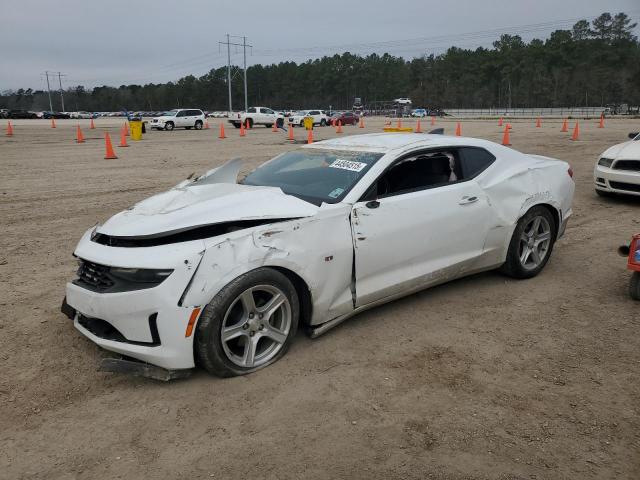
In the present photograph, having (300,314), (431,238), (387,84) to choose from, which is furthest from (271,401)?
(387,84)

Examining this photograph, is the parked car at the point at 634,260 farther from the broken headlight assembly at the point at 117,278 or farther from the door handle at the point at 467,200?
the broken headlight assembly at the point at 117,278

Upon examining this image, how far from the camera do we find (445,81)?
11612cm

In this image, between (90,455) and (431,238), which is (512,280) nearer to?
(431,238)

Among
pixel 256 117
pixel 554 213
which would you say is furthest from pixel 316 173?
pixel 256 117

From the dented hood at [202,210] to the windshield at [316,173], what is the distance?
25 cm

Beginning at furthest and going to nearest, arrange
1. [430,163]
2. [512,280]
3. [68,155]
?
[68,155] → [512,280] → [430,163]

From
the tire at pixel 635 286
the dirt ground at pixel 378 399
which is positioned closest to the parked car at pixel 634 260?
the tire at pixel 635 286

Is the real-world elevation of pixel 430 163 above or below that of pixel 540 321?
above

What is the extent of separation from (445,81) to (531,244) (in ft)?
392

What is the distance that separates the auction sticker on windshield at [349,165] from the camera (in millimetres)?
4062

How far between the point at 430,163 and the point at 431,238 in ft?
2.53

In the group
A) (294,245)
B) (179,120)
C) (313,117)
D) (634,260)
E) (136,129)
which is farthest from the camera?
(313,117)

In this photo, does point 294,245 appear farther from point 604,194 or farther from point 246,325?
point 604,194

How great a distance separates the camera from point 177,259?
3057 millimetres
